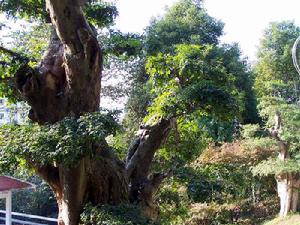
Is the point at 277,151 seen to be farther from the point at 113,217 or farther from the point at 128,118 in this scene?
the point at 113,217

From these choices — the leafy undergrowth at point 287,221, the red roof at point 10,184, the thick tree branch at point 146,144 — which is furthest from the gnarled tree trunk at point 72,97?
the leafy undergrowth at point 287,221

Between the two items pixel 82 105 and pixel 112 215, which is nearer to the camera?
pixel 112 215

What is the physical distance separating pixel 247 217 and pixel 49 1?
7901 mm

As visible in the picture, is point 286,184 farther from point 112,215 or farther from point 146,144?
point 112,215

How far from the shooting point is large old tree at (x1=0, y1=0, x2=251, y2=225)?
2578 mm

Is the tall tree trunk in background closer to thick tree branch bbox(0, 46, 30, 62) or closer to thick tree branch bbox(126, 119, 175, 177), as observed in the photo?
thick tree branch bbox(126, 119, 175, 177)

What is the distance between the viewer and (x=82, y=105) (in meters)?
3.19

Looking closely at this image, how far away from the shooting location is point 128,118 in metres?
8.80

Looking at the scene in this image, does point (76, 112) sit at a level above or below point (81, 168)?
above

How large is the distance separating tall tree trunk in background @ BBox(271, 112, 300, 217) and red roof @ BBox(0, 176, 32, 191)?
212 inches

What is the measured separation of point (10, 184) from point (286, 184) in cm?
596

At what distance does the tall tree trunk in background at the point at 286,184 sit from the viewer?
8430 mm

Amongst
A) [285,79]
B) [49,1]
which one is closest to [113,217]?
[49,1]

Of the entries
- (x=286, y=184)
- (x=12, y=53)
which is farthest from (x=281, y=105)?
(x=12, y=53)
